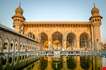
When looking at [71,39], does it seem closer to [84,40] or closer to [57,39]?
[84,40]

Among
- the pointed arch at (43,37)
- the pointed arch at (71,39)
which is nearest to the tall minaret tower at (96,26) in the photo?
the pointed arch at (71,39)

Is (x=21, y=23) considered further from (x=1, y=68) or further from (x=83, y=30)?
(x=1, y=68)

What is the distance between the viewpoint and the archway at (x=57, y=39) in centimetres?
3412

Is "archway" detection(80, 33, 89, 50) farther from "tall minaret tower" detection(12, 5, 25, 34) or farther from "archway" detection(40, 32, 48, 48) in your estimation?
"tall minaret tower" detection(12, 5, 25, 34)

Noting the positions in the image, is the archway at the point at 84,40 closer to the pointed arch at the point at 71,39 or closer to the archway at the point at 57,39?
the pointed arch at the point at 71,39

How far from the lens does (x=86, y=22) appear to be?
33531 millimetres

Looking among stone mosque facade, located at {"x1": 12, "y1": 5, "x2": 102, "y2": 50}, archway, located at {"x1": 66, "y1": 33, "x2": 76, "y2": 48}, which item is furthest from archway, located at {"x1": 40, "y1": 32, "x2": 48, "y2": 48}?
archway, located at {"x1": 66, "y1": 33, "x2": 76, "y2": 48}

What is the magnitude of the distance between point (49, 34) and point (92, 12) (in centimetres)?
927

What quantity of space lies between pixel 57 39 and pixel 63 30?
2.45 m

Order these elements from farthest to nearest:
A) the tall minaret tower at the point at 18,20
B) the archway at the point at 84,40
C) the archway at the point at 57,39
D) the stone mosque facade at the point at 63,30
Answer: the archway at the point at 57,39 → the archway at the point at 84,40 → the stone mosque facade at the point at 63,30 → the tall minaret tower at the point at 18,20

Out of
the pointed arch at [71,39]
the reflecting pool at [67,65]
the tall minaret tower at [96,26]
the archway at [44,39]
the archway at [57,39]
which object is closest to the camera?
the reflecting pool at [67,65]

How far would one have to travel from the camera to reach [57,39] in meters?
34.8

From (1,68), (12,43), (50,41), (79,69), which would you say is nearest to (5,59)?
(1,68)

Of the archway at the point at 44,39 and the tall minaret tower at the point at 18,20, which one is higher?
the tall minaret tower at the point at 18,20
